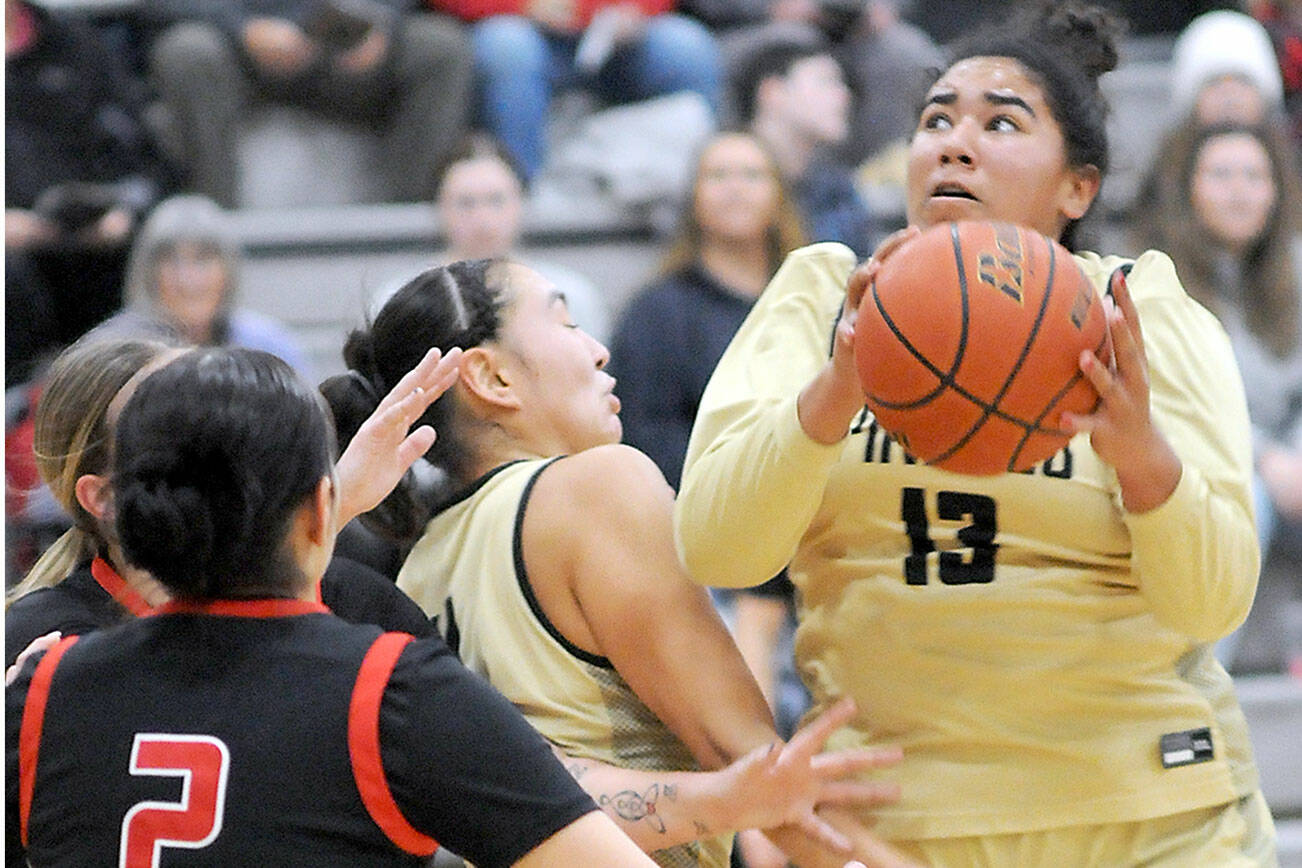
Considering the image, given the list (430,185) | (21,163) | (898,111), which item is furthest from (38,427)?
(898,111)

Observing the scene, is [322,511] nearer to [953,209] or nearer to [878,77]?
[953,209]

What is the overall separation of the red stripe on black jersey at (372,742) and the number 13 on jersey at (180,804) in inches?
4.9

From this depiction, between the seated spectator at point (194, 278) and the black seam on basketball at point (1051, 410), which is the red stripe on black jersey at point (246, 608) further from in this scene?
the seated spectator at point (194, 278)

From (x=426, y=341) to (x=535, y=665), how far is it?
0.50 metres

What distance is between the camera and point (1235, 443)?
7.09 ft

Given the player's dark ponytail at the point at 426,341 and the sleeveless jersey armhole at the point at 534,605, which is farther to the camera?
the player's dark ponytail at the point at 426,341

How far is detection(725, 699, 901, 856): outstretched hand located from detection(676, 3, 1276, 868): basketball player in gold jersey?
0.08m

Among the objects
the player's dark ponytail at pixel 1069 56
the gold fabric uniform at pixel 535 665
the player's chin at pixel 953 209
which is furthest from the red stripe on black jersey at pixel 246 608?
the player's dark ponytail at pixel 1069 56

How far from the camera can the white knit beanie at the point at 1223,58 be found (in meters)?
5.99

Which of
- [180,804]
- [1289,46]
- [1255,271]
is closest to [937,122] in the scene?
[180,804]

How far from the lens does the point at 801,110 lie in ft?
19.0

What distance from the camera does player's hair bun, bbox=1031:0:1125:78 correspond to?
8.30 ft

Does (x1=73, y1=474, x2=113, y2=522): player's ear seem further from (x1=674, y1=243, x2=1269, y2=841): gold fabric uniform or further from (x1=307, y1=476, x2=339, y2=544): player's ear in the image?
(x1=674, y1=243, x2=1269, y2=841): gold fabric uniform

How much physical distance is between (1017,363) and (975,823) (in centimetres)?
59
